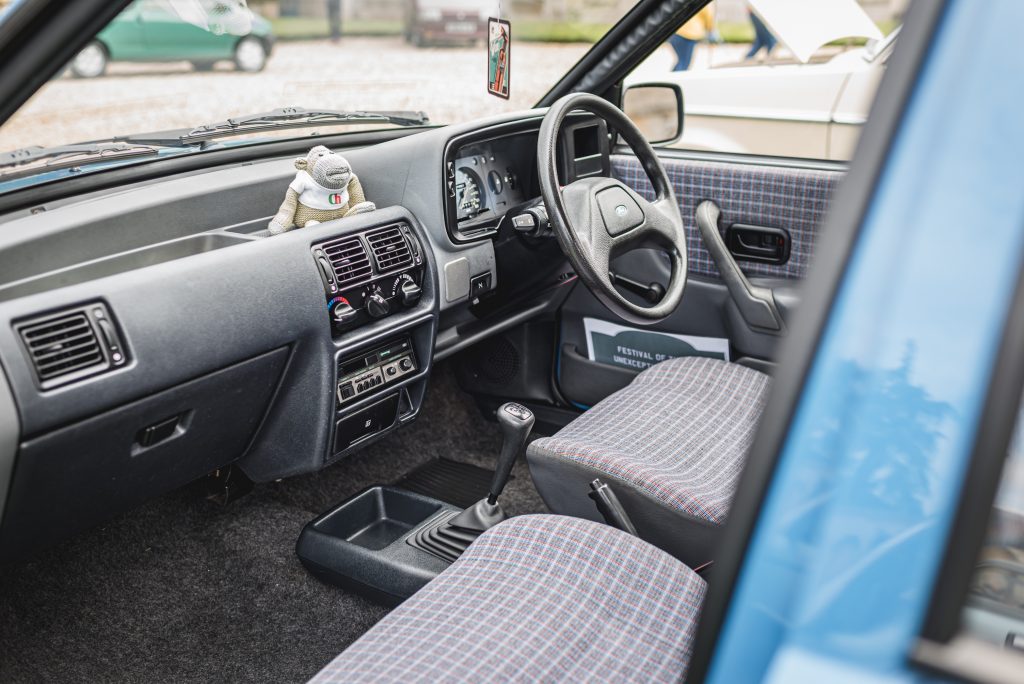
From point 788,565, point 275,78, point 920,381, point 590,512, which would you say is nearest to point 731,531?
point 788,565

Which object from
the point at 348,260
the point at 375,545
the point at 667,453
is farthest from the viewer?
the point at 375,545

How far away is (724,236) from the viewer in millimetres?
2385

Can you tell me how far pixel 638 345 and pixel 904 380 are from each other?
1.94 m

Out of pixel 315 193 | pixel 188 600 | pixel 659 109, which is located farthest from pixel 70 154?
pixel 659 109

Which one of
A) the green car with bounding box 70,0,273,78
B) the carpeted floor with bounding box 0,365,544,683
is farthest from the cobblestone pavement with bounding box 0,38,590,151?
the carpeted floor with bounding box 0,365,544,683

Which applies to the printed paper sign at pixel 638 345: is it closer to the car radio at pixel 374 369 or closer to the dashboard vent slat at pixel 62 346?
the car radio at pixel 374 369

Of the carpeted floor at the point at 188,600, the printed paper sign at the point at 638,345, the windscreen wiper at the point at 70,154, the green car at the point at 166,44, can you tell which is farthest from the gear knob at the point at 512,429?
the green car at the point at 166,44

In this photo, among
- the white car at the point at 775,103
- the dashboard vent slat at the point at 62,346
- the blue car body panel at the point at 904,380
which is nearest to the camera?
the blue car body panel at the point at 904,380

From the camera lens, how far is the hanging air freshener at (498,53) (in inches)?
89.6

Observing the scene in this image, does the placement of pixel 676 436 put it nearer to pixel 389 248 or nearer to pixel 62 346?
pixel 389 248

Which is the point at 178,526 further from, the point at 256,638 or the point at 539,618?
the point at 539,618

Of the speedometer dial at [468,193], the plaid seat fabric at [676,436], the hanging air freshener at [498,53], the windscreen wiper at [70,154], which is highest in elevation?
the hanging air freshener at [498,53]

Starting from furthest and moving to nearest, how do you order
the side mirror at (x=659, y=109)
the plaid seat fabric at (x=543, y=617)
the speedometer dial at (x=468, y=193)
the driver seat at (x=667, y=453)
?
the side mirror at (x=659, y=109) < the speedometer dial at (x=468, y=193) < the driver seat at (x=667, y=453) < the plaid seat fabric at (x=543, y=617)

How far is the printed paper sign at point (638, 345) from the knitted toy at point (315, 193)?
907 millimetres
